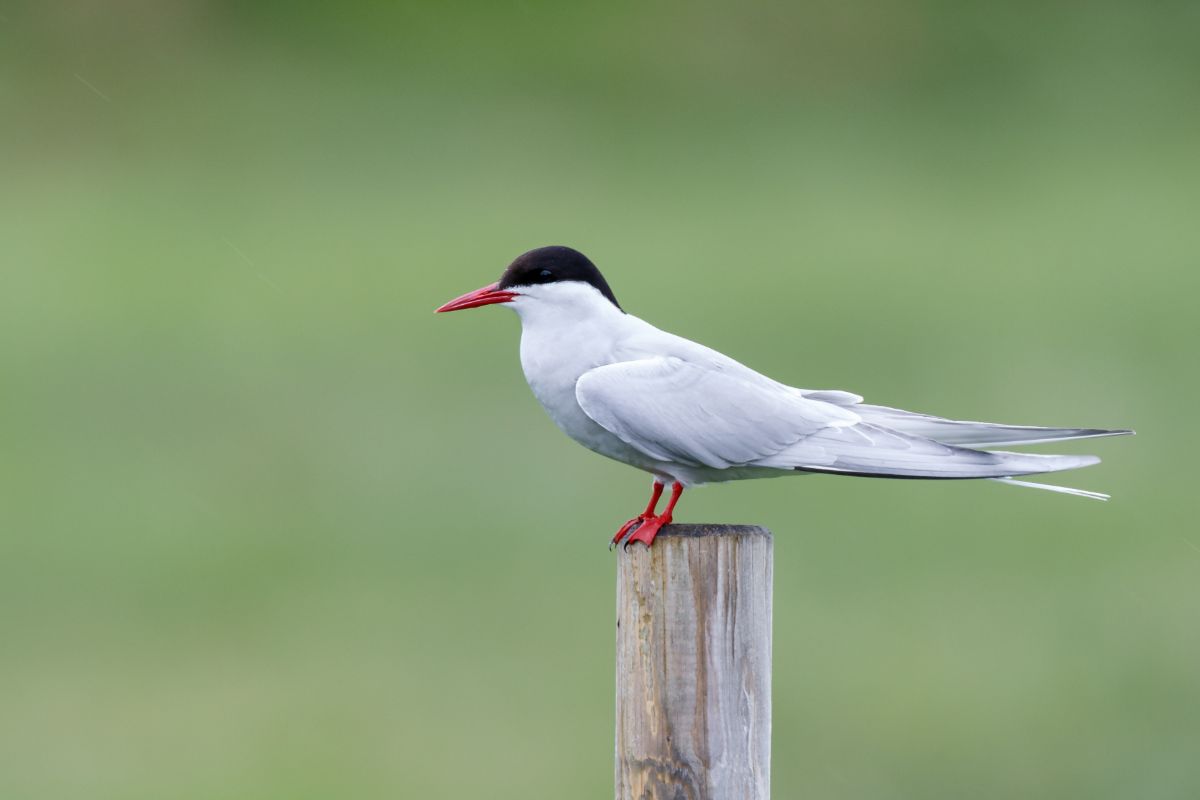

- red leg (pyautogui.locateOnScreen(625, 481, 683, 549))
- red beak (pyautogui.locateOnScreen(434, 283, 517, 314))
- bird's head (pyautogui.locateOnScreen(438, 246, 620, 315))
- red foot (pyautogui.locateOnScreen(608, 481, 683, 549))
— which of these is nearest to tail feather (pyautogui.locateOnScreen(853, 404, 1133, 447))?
red foot (pyautogui.locateOnScreen(608, 481, 683, 549))

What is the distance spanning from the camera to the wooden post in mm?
3904

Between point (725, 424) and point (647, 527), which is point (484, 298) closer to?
point (725, 424)

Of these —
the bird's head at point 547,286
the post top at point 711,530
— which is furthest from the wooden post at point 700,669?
the bird's head at point 547,286

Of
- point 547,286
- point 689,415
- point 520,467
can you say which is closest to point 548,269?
point 547,286

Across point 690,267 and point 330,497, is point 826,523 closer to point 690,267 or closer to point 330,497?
point 330,497

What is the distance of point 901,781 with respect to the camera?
36.5 feet

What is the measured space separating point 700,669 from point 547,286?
1497mm

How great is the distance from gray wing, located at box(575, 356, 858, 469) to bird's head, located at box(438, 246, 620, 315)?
1.01 feet

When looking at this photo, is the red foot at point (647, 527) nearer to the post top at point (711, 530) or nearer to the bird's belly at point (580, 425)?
the post top at point (711, 530)

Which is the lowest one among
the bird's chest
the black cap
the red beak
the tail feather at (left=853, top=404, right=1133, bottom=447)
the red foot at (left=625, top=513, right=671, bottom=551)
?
the red foot at (left=625, top=513, right=671, bottom=551)

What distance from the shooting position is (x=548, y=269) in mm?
4992

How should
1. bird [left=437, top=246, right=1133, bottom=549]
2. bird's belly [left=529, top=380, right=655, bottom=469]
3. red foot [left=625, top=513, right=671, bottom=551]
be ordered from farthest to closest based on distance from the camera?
bird's belly [left=529, top=380, right=655, bottom=469] → bird [left=437, top=246, right=1133, bottom=549] → red foot [left=625, top=513, right=671, bottom=551]

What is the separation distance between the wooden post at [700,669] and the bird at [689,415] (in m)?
0.37

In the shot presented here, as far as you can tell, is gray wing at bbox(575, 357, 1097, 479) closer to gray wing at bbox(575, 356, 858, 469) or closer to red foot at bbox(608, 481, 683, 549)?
gray wing at bbox(575, 356, 858, 469)
